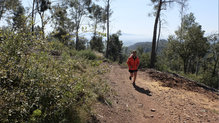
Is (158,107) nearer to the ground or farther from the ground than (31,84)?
nearer to the ground

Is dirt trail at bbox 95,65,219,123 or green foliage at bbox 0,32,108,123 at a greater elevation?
green foliage at bbox 0,32,108,123

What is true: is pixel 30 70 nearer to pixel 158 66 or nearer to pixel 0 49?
pixel 0 49

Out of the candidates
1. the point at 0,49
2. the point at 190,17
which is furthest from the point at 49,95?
the point at 190,17

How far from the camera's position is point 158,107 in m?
5.25

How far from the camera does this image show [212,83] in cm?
2403

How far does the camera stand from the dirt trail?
419 centimetres

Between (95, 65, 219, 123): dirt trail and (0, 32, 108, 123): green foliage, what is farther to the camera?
(95, 65, 219, 123): dirt trail

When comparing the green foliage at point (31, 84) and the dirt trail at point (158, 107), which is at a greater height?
the green foliage at point (31, 84)

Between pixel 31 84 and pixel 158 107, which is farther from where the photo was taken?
pixel 158 107

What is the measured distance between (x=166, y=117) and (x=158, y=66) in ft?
39.3

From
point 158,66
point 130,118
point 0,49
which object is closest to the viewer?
point 0,49

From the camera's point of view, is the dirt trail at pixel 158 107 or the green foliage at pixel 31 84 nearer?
the green foliage at pixel 31 84

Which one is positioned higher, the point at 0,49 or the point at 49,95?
the point at 0,49

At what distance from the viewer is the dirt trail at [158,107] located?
4.19 metres
